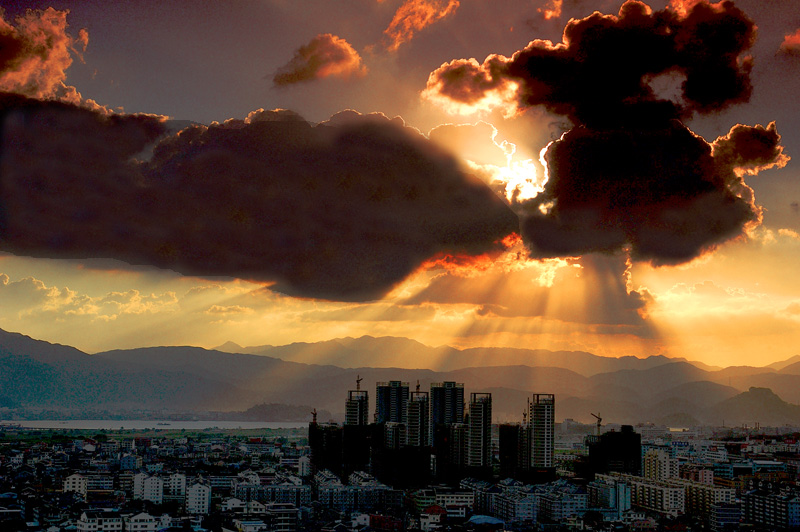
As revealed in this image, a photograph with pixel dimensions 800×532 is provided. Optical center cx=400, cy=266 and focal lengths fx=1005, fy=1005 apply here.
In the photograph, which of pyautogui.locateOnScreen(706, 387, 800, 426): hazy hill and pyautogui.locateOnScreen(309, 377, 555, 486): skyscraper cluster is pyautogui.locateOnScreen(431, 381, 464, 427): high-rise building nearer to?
pyautogui.locateOnScreen(309, 377, 555, 486): skyscraper cluster

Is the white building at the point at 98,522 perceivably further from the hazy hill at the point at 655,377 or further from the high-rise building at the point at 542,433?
the hazy hill at the point at 655,377

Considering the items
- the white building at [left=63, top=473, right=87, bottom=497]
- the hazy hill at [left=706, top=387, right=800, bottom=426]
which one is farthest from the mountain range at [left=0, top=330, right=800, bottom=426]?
the white building at [left=63, top=473, right=87, bottom=497]

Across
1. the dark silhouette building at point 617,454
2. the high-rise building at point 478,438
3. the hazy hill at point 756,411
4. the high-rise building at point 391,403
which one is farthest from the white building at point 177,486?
the hazy hill at point 756,411

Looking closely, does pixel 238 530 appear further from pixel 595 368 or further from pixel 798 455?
pixel 595 368

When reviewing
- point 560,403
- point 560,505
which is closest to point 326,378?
point 560,403

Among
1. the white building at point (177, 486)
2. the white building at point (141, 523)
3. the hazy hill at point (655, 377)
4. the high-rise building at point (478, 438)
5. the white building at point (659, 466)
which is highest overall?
the hazy hill at point (655, 377)
